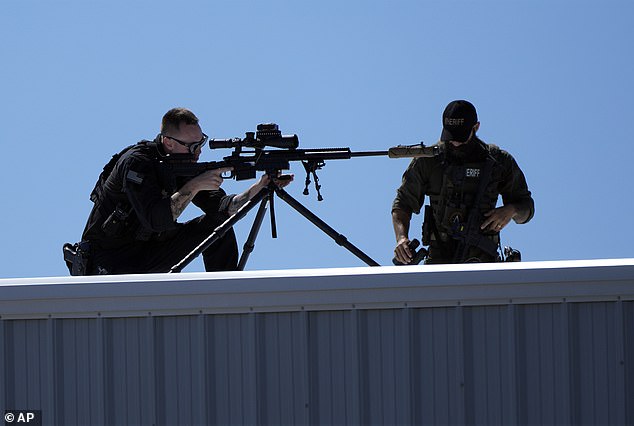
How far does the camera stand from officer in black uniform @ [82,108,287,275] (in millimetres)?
8039

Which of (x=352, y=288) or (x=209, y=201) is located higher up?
(x=209, y=201)

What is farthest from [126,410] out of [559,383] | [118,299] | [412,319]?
[559,383]

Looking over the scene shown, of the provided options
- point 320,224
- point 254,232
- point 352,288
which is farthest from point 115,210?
point 352,288

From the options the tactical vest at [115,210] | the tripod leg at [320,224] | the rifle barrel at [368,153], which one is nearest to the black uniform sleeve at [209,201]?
the tactical vest at [115,210]

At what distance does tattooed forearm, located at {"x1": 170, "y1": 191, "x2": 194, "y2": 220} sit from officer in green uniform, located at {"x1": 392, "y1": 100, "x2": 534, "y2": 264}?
5.01ft

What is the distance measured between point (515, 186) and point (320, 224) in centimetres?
158

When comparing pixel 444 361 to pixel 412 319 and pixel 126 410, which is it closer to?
pixel 412 319

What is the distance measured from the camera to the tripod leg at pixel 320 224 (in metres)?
7.62

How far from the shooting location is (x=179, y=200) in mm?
8047

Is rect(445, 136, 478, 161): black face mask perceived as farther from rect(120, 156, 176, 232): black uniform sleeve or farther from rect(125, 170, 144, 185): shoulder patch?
rect(125, 170, 144, 185): shoulder patch

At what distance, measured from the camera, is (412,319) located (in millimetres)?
4859

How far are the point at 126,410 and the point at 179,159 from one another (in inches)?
127

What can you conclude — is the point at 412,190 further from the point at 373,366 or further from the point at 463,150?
the point at 373,366

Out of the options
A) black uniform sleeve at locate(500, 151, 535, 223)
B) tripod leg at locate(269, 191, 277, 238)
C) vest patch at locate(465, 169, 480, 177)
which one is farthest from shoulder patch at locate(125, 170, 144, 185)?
black uniform sleeve at locate(500, 151, 535, 223)
